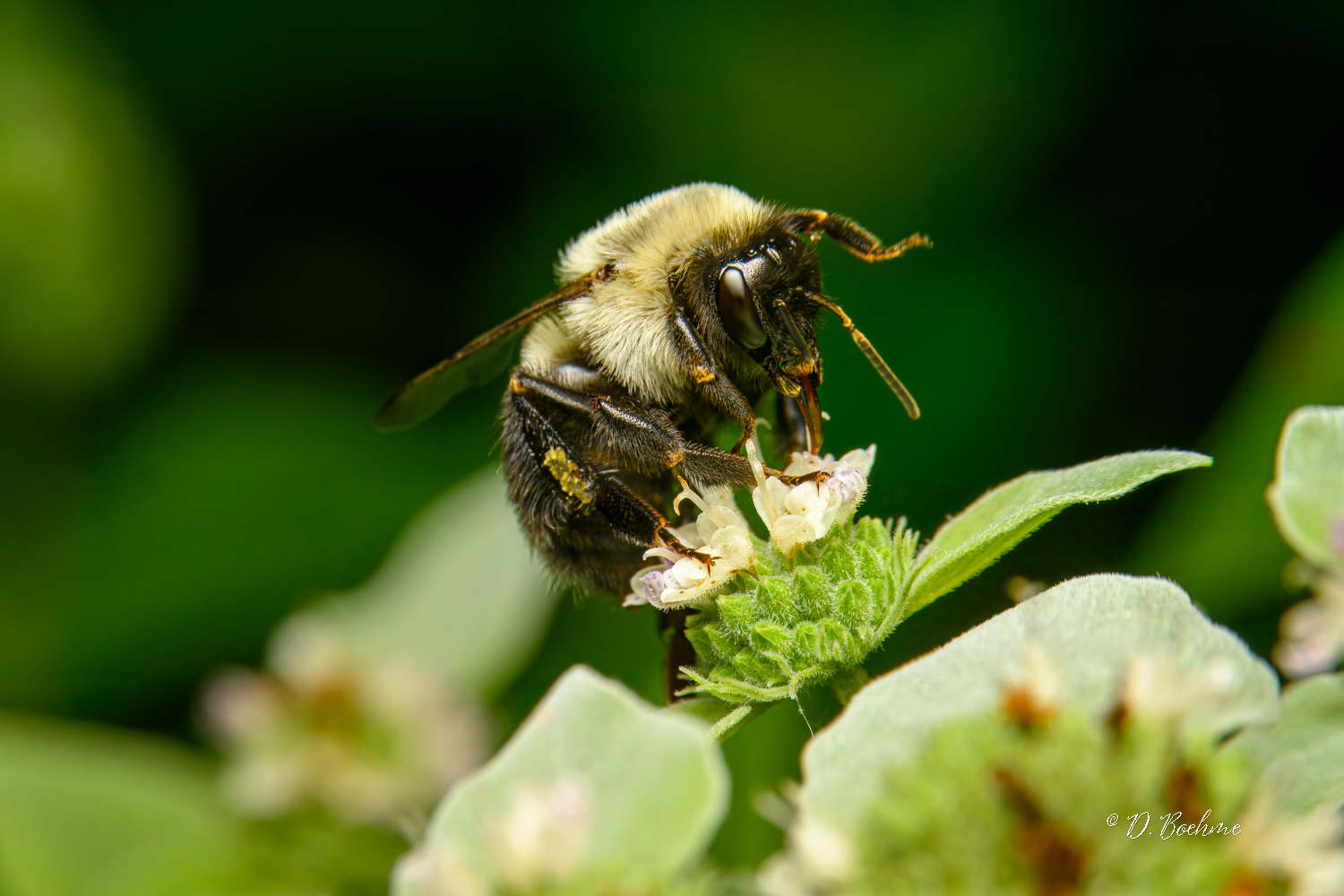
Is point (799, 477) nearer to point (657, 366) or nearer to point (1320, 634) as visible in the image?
point (657, 366)

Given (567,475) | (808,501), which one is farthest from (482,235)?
(808,501)

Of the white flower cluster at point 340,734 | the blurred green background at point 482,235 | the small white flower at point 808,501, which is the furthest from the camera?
the blurred green background at point 482,235

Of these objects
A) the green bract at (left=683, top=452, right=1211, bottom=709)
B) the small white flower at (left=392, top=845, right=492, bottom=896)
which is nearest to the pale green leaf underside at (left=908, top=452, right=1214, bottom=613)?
the green bract at (left=683, top=452, right=1211, bottom=709)

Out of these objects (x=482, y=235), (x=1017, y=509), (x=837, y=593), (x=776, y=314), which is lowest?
(x=1017, y=509)

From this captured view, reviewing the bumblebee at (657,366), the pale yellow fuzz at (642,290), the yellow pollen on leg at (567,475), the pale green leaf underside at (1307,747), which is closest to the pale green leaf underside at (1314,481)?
the pale green leaf underside at (1307,747)

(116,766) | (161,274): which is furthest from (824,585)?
(161,274)

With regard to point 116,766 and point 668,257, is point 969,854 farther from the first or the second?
point 116,766

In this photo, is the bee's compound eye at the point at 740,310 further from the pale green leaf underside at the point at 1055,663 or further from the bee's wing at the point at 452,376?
the pale green leaf underside at the point at 1055,663
